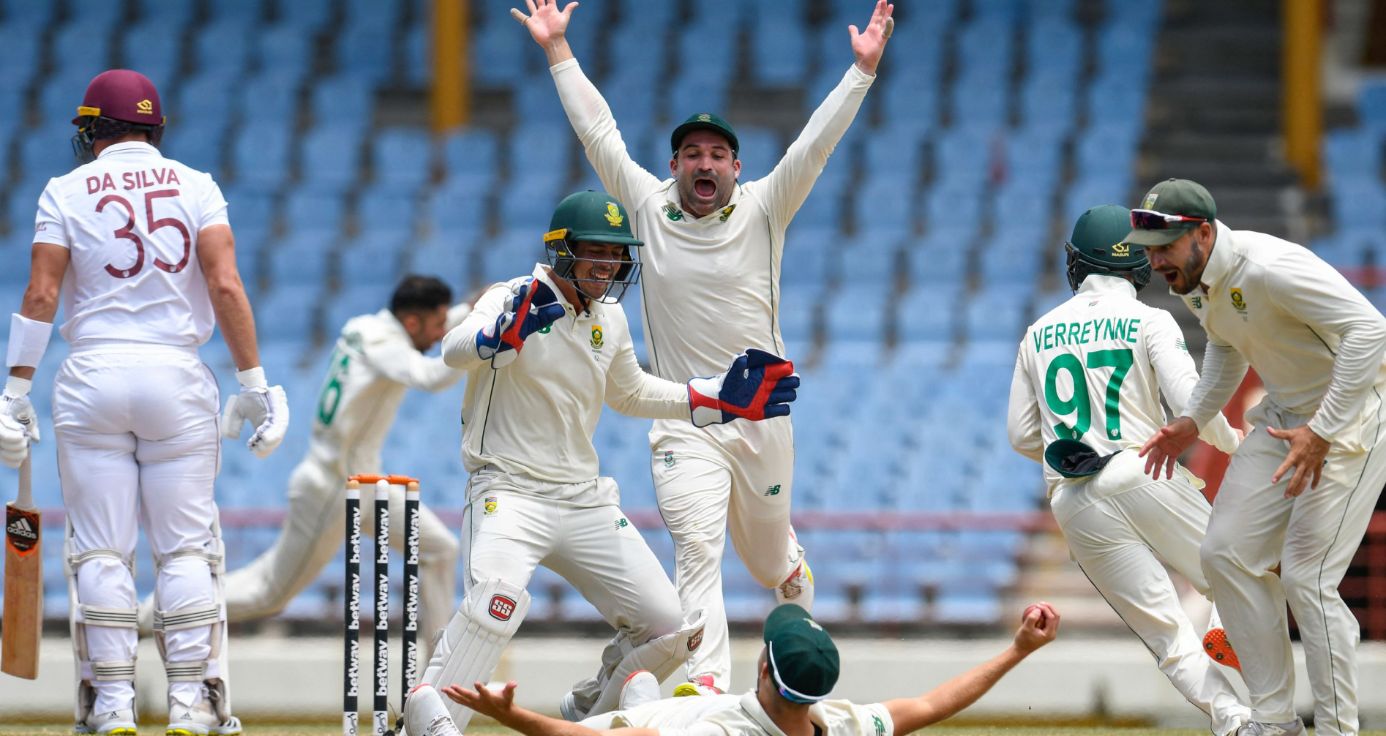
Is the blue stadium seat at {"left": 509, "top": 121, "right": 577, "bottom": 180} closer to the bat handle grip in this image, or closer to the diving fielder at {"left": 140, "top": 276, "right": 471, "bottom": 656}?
the diving fielder at {"left": 140, "top": 276, "right": 471, "bottom": 656}

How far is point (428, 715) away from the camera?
6168mm

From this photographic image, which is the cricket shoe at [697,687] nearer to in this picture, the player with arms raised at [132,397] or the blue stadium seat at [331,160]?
the player with arms raised at [132,397]

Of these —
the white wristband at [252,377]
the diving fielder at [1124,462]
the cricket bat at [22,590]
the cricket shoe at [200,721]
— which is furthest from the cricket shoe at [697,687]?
the cricket bat at [22,590]

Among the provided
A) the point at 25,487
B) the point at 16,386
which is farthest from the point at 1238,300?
the point at 25,487

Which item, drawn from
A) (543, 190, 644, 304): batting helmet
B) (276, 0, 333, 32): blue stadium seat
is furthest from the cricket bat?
(276, 0, 333, 32): blue stadium seat

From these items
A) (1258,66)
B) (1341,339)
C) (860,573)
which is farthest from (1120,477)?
(1258,66)

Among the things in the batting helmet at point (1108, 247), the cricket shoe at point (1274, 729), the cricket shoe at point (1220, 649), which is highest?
the batting helmet at point (1108, 247)

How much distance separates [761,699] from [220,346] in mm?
11833

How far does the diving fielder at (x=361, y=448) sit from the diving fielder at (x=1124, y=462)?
11.4ft

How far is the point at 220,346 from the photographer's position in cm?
1631

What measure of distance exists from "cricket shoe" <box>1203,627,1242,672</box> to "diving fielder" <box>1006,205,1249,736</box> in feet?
0.17

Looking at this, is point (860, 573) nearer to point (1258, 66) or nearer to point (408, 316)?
point (408, 316)

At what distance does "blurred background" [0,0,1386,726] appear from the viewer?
47.4 feet

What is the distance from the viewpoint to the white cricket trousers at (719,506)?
720 centimetres
